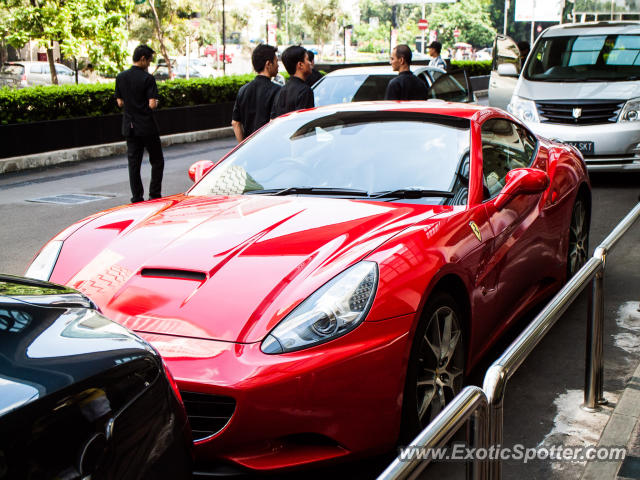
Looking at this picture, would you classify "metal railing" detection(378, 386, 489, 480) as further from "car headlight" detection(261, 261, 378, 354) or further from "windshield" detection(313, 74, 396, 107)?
"windshield" detection(313, 74, 396, 107)

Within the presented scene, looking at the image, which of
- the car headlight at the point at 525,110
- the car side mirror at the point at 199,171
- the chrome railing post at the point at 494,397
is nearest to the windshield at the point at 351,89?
the car headlight at the point at 525,110

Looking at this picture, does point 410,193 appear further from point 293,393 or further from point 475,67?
point 475,67

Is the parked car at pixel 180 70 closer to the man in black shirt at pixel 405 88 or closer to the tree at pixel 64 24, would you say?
the tree at pixel 64 24

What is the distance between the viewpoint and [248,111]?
8711 mm

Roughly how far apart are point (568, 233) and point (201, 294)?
311 cm

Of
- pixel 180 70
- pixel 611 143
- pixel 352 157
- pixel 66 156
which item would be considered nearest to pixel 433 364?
pixel 352 157

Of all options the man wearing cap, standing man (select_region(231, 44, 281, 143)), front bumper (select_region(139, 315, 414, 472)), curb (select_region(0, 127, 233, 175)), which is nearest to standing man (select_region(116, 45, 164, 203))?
standing man (select_region(231, 44, 281, 143))

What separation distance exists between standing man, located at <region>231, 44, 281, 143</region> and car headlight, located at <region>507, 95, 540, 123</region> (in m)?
4.07

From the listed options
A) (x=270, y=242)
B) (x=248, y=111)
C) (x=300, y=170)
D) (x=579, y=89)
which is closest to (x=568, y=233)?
(x=300, y=170)

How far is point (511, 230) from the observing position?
14.7 feet

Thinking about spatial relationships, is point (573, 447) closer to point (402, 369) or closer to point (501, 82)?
point (402, 369)

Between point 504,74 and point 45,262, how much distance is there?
10170 mm

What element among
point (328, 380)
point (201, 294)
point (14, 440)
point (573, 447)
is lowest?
point (573, 447)

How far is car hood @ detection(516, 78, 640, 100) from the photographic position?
10.7m
